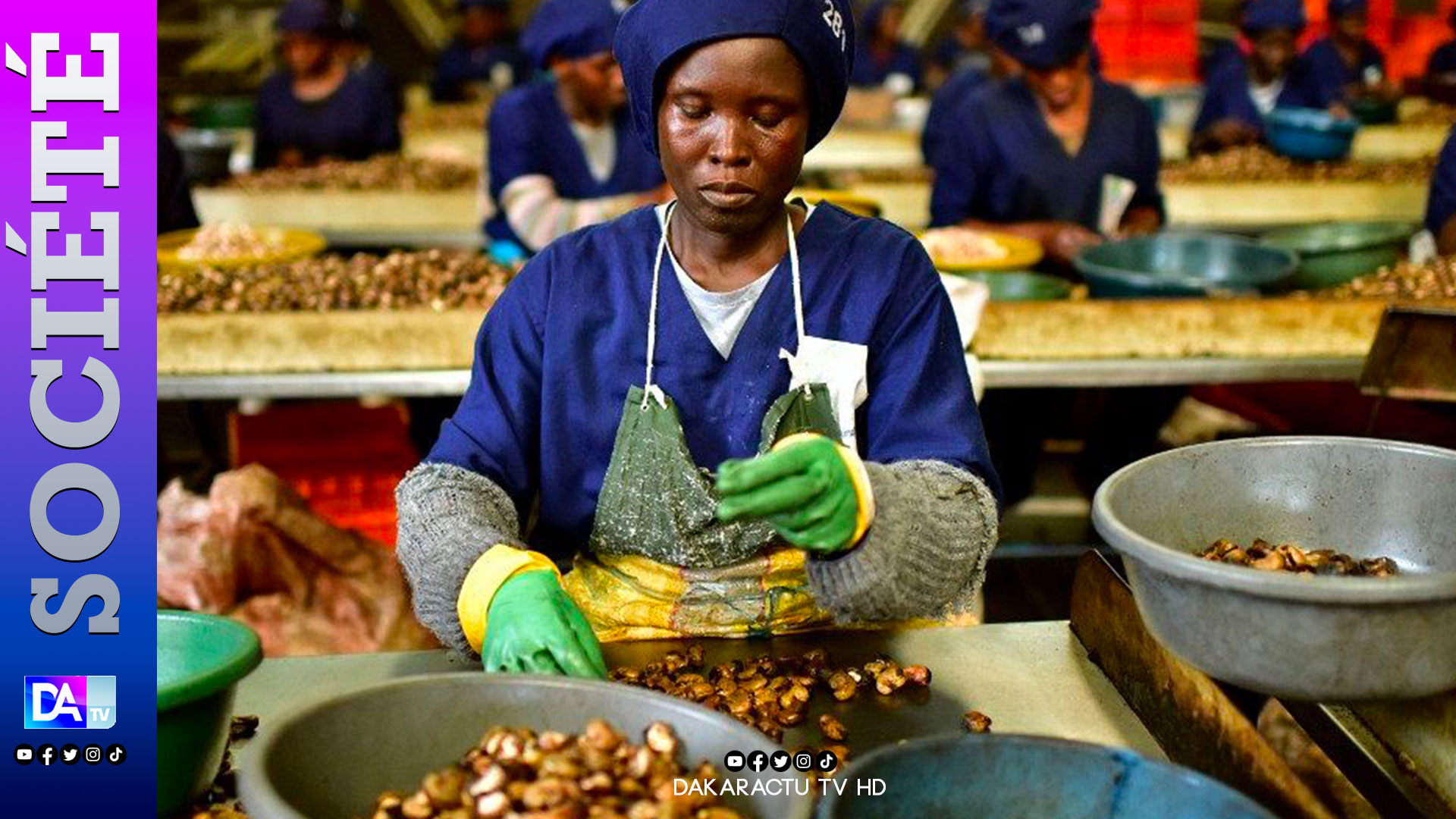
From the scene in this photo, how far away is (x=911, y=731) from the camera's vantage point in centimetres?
181

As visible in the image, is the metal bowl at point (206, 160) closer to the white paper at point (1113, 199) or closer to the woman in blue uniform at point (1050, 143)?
the woman in blue uniform at point (1050, 143)

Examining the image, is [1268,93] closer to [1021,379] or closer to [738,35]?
[1021,379]

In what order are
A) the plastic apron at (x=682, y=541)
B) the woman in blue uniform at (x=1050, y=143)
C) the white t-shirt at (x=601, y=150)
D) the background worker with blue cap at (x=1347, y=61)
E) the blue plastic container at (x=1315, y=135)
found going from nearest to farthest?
the plastic apron at (x=682, y=541), the woman in blue uniform at (x=1050, y=143), the white t-shirt at (x=601, y=150), the blue plastic container at (x=1315, y=135), the background worker with blue cap at (x=1347, y=61)

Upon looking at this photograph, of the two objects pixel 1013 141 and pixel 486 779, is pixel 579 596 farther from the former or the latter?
pixel 1013 141

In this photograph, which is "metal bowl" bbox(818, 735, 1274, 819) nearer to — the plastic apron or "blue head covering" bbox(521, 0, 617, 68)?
the plastic apron

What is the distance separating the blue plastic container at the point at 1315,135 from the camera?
20.6 feet

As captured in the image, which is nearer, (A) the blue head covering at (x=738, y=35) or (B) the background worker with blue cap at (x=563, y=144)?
(A) the blue head covering at (x=738, y=35)

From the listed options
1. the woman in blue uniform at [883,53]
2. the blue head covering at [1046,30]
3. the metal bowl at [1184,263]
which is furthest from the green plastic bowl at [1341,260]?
the woman in blue uniform at [883,53]

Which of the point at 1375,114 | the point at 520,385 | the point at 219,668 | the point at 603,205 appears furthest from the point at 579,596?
the point at 1375,114

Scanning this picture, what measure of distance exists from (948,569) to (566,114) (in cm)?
312

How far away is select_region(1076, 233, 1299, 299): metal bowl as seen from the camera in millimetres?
3723

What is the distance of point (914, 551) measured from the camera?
5.98ft

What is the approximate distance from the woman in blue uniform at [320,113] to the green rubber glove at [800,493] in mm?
5509

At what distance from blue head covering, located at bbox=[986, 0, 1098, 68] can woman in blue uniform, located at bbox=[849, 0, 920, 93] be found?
291 inches
